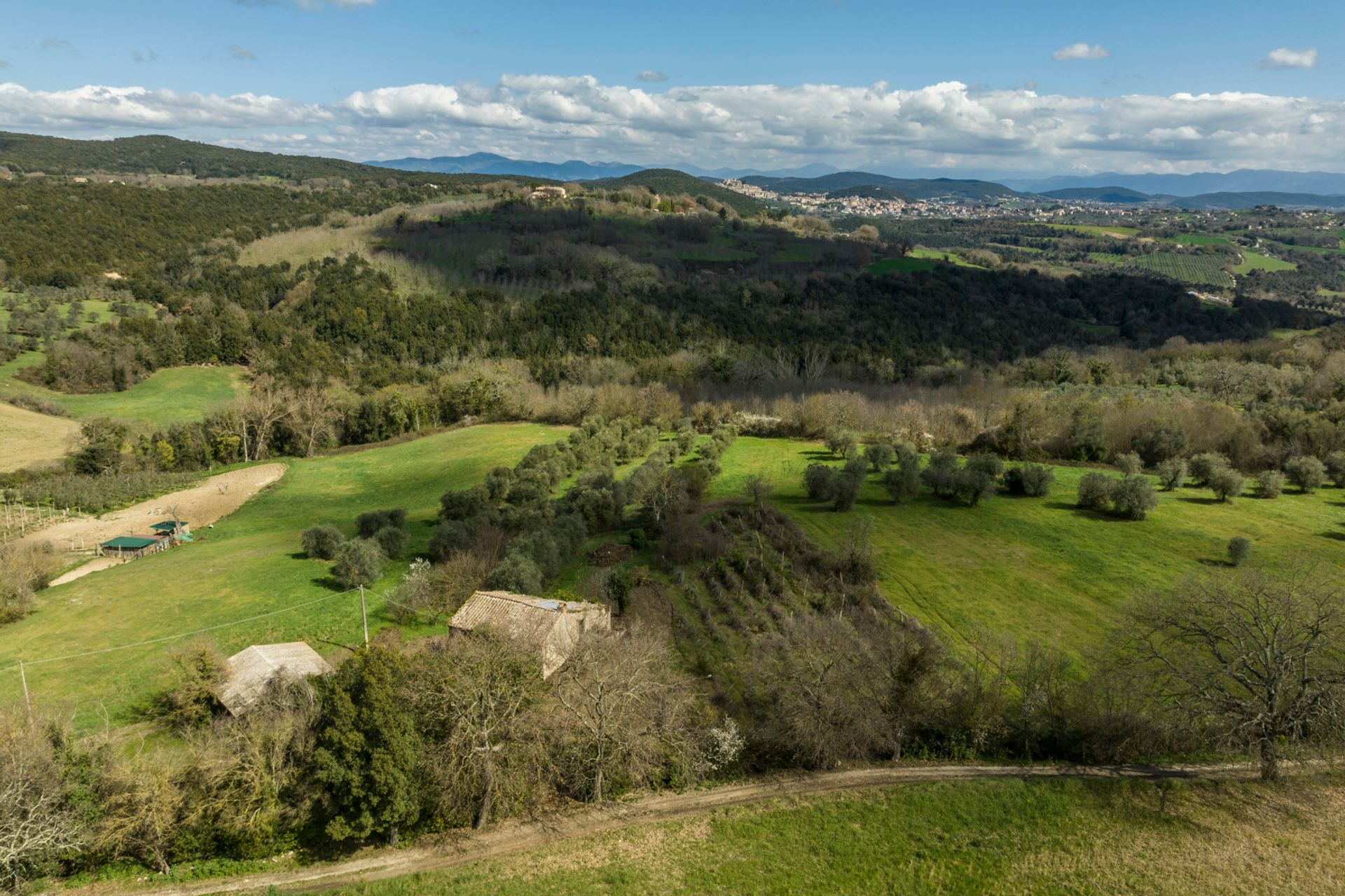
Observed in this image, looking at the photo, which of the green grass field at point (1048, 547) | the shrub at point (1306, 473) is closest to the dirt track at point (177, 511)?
the green grass field at point (1048, 547)

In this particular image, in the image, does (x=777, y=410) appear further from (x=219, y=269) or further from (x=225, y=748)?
(x=219, y=269)

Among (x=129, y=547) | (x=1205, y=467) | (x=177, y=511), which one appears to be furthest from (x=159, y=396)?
(x=1205, y=467)

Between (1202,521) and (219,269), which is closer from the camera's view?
(1202,521)

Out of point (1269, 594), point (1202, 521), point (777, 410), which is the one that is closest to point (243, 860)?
point (1269, 594)

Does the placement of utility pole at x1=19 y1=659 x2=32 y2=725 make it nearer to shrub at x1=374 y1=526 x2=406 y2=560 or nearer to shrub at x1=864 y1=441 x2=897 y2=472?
shrub at x1=374 y1=526 x2=406 y2=560

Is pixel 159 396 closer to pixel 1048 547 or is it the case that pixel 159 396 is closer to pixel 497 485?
pixel 497 485

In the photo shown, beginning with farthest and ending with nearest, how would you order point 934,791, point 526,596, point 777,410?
point 777,410
point 526,596
point 934,791

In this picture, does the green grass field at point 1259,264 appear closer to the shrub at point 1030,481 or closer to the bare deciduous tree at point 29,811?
the shrub at point 1030,481
